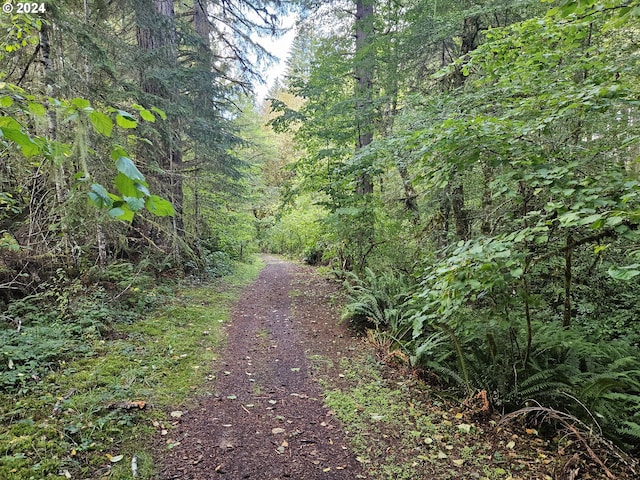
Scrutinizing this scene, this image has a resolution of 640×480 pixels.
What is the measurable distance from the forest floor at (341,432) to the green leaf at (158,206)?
98.3 inches

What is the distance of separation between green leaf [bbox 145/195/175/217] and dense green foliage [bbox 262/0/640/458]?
79.1 inches

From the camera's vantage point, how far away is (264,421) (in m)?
3.48

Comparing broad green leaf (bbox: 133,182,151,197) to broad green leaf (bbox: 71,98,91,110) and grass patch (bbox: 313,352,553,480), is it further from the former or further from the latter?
grass patch (bbox: 313,352,553,480)

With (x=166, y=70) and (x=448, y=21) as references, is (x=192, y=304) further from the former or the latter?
(x=448, y=21)

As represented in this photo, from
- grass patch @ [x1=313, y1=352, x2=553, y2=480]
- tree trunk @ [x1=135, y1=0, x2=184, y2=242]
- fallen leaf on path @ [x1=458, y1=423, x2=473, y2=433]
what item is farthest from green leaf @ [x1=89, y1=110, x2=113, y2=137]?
tree trunk @ [x1=135, y1=0, x2=184, y2=242]

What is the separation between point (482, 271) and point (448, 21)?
568 cm

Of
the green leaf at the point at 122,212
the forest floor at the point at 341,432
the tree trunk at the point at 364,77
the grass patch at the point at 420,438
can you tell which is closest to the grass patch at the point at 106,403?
the forest floor at the point at 341,432

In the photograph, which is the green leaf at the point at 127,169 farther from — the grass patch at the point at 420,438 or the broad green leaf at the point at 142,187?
the grass patch at the point at 420,438

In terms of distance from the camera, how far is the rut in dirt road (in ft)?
9.24

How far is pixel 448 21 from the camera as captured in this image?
20.1ft

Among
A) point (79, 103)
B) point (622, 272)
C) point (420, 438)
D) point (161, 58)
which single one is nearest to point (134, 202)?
point (79, 103)

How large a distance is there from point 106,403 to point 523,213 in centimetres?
486

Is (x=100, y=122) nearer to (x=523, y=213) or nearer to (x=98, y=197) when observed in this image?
(x=98, y=197)

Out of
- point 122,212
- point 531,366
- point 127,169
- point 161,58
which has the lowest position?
point 531,366
